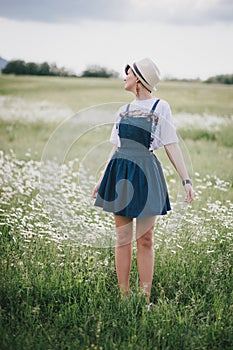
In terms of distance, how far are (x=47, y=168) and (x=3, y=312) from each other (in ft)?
10.9

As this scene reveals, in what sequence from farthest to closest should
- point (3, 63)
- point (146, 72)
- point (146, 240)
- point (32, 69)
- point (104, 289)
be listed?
point (32, 69) < point (3, 63) < point (104, 289) < point (146, 240) < point (146, 72)

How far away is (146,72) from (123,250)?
125 cm

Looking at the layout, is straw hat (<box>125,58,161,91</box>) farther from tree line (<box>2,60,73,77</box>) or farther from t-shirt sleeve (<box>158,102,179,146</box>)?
tree line (<box>2,60,73,77</box>)

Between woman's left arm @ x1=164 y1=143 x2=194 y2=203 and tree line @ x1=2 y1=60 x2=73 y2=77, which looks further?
tree line @ x1=2 y1=60 x2=73 y2=77

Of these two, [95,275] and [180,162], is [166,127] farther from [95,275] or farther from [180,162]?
[95,275]

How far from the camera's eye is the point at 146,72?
11.4 feet

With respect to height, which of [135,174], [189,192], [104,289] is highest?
[135,174]

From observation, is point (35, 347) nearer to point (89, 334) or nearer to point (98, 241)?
point (89, 334)

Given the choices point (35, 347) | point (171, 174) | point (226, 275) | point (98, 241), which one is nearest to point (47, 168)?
point (171, 174)

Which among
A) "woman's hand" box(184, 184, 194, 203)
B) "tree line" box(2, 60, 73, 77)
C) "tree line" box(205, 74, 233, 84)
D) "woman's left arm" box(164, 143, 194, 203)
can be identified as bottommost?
"woman's hand" box(184, 184, 194, 203)

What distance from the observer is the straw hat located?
137 inches

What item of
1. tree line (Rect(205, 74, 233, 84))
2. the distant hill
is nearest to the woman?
the distant hill

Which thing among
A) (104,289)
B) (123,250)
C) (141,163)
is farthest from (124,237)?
(141,163)

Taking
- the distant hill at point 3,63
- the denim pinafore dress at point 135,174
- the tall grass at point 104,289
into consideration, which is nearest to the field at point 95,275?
Result: the tall grass at point 104,289
